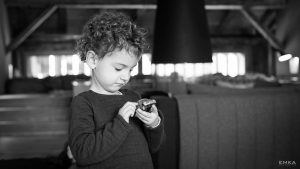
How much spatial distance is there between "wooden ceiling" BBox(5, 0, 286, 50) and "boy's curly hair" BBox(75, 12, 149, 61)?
18.0 feet

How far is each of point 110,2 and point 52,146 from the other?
3431 millimetres

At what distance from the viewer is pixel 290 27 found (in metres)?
7.21

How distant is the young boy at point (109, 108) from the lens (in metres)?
0.94

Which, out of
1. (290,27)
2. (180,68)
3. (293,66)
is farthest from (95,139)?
(180,68)

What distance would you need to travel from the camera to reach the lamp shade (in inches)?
270

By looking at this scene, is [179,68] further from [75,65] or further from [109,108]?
[109,108]

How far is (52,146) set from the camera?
4.06 m

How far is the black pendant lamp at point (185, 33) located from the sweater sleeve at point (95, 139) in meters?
2.06

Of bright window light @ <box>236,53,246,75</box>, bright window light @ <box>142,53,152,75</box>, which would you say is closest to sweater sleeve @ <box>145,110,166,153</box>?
bright window light @ <box>142,53,152,75</box>

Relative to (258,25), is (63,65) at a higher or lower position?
lower

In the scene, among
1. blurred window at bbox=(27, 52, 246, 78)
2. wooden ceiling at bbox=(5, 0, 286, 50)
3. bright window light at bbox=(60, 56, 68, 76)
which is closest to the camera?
wooden ceiling at bbox=(5, 0, 286, 50)

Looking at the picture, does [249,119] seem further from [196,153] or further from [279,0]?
[279,0]

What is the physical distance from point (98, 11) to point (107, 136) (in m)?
7.39

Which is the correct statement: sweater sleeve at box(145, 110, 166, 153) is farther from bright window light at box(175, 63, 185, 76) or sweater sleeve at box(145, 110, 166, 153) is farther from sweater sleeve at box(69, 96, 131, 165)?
bright window light at box(175, 63, 185, 76)
